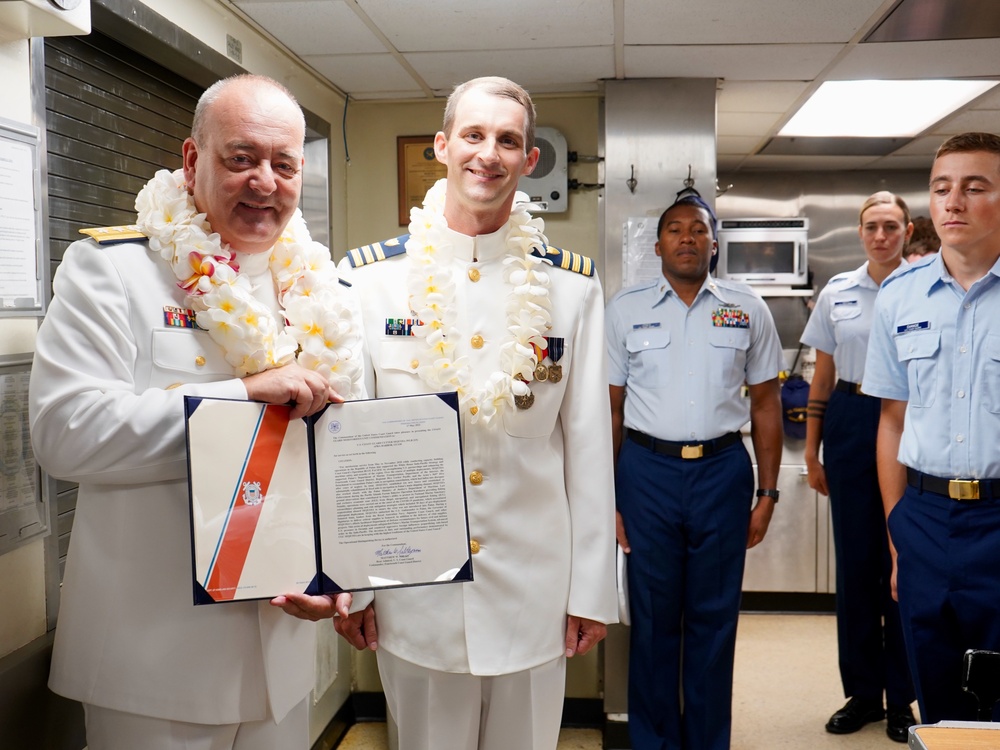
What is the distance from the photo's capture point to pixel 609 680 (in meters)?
3.51

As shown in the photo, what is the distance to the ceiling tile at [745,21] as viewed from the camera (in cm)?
261

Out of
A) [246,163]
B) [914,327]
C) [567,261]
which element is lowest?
[914,327]

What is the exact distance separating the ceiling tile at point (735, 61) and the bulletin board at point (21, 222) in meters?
2.06

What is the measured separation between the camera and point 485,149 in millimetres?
1742

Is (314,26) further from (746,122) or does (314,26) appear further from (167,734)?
(746,122)

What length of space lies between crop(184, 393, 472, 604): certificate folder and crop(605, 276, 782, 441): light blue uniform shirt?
5.17ft

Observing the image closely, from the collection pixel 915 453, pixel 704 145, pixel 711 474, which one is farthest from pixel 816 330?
pixel 915 453

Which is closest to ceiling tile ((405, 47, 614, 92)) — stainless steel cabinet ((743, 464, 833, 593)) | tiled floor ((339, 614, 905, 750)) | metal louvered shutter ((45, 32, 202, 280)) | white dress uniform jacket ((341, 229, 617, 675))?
metal louvered shutter ((45, 32, 202, 280))

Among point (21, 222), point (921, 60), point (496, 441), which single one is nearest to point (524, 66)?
point (921, 60)

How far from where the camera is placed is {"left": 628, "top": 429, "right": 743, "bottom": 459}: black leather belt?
3.00 meters

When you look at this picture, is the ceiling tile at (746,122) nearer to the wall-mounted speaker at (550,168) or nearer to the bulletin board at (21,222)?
the wall-mounted speaker at (550,168)

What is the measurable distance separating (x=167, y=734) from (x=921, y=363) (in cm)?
208

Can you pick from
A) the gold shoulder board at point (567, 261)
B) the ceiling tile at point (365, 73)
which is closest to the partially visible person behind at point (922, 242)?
the ceiling tile at point (365, 73)

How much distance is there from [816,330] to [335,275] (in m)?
2.74
